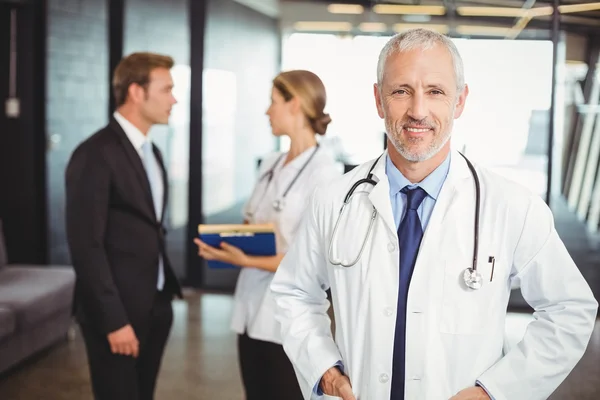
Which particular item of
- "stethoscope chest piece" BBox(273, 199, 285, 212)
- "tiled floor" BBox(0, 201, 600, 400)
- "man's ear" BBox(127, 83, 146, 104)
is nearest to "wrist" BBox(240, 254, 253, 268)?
"stethoscope chest piece" BBox(273, 199, 285, 212)

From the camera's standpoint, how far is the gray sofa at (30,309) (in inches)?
163

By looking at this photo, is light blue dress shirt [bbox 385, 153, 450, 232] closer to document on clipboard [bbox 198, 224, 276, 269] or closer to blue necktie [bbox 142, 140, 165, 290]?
document on clipboard [bbox 198, 224, 276, 269]

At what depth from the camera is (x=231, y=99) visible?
6.14 metres

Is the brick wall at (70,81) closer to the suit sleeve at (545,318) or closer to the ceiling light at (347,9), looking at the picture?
the ceiling light at (347,9)

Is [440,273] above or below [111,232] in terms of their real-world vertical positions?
above

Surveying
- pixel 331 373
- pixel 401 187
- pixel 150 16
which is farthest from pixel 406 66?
pixel 150 16

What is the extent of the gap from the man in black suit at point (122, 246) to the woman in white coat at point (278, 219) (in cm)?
22

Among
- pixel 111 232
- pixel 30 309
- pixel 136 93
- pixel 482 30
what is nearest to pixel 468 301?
pixel 111 232

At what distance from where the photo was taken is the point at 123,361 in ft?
8.62

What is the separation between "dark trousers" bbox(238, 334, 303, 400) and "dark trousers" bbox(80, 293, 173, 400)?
1.00ft

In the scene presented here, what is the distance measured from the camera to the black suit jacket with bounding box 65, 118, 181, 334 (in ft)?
8.26

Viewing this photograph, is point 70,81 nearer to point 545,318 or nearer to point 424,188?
point 424,188

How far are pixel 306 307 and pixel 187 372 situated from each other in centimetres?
273

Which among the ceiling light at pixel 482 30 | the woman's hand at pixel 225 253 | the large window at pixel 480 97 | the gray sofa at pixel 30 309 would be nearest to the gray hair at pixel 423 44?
the woman's hand at pixel 225 253
